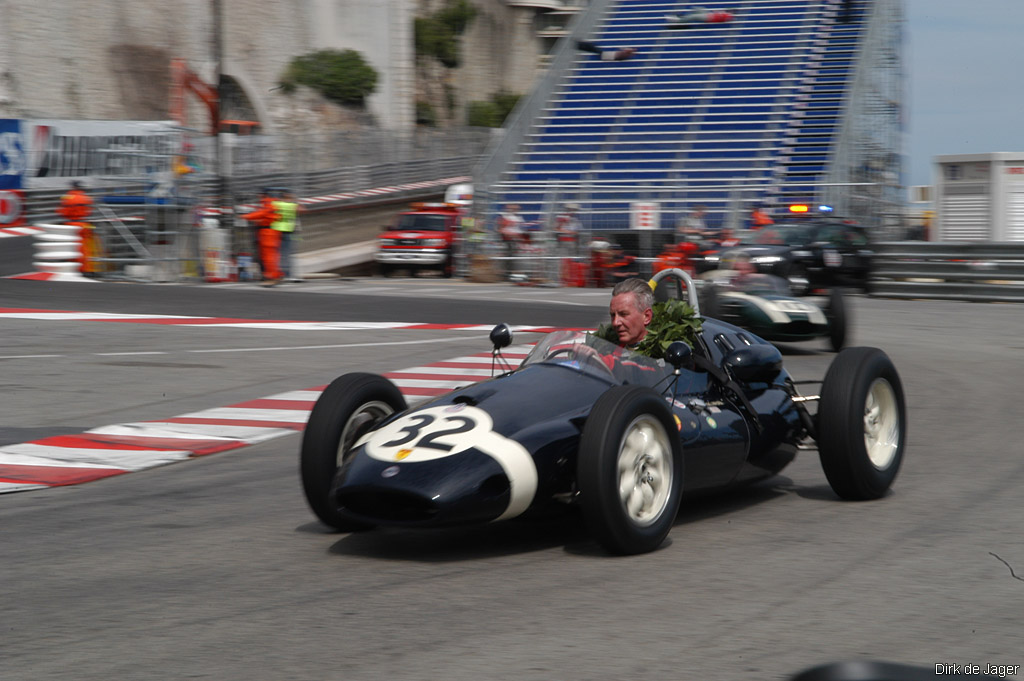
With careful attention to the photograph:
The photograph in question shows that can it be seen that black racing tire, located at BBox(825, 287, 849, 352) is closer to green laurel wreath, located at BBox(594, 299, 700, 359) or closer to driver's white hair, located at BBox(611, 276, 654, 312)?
green laurel wreath, located at BBox(594, 299, 700, 359)

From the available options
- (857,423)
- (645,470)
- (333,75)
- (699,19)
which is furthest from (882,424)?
(333,75)

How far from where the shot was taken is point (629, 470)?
17.6 feet

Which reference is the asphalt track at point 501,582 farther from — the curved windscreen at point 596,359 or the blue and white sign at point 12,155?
the blue and white sign at point 12,155

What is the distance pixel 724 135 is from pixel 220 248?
14.8m

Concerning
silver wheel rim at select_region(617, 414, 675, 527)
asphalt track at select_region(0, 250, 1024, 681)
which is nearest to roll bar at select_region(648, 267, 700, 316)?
asphalt track at select_region(0, 250, 1024, 681)

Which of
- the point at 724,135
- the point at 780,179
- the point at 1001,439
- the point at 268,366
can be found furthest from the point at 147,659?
the point at 724,135

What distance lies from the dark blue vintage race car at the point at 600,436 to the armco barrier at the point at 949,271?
16924 millimetres

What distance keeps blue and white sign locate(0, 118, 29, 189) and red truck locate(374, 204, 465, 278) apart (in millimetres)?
8625

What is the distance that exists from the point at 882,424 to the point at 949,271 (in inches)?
681

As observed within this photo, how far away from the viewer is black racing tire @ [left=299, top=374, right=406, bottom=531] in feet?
18.6

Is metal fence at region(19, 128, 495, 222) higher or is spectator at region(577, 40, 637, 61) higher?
spectator at region(577, 40, 637, 61)

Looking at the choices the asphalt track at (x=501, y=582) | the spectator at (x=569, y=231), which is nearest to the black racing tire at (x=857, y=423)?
the asphalt track at (x=501, y=582)

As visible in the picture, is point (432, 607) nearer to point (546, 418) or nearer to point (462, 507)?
point (462, 507)

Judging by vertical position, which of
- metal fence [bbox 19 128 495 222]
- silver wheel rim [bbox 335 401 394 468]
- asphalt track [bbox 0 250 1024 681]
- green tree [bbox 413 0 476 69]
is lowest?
asphalt track [bbox 0 250 1024 681]
